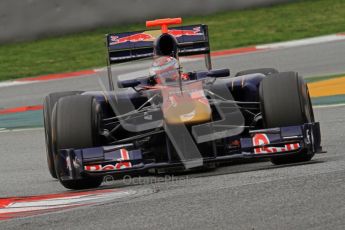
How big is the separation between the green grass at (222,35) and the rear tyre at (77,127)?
9343mm

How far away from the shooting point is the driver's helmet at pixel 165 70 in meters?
8.59

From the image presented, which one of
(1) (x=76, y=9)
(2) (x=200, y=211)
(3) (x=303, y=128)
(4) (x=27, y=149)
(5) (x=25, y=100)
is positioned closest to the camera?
(2) (x=200, y=211)

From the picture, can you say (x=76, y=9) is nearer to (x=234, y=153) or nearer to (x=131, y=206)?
(x=234, y=153)

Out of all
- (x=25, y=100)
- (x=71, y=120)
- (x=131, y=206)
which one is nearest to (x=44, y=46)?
(x=25, y=100)

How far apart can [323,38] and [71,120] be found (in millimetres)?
10217

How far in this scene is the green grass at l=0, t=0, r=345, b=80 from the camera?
1773 cm

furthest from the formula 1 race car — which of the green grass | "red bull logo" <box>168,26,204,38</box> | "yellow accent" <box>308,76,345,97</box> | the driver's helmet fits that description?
the green grass

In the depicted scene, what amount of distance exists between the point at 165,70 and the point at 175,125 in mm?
1033

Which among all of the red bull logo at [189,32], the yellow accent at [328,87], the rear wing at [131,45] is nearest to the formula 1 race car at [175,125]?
the rear wing at [131,45]

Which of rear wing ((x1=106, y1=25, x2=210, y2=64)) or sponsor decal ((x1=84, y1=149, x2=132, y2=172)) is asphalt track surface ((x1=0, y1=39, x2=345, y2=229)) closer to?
sponsor decal ((x1=84, y1=149, x2=132, y2=172))

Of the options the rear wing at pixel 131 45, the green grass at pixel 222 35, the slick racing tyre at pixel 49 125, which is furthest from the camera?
the green grass at pixel 222 35

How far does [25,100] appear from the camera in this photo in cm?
1523

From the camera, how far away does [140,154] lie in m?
7.66

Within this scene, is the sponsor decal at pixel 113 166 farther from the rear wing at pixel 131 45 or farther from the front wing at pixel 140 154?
the rear wing at pixel 131 45
